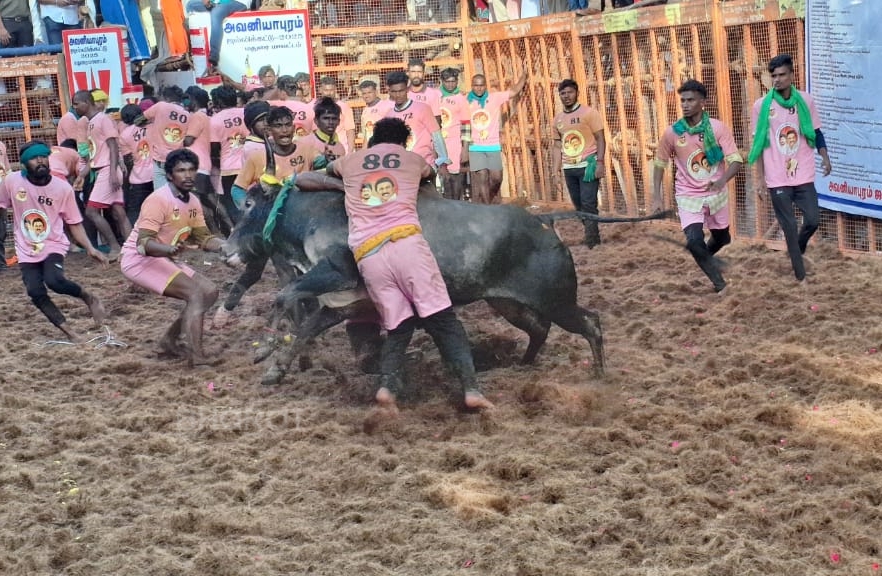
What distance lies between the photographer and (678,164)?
10.1 meters

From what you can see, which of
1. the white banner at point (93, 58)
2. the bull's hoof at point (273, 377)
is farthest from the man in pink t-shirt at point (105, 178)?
the bull's hoof at point (273, 377)

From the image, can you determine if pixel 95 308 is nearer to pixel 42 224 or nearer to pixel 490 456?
Result: pixel 42 224

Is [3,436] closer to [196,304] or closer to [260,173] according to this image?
[196,304]

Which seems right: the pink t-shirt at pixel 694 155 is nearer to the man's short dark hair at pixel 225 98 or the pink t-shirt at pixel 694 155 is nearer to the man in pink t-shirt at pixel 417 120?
the man in pink t-shirt at pixel 417 120

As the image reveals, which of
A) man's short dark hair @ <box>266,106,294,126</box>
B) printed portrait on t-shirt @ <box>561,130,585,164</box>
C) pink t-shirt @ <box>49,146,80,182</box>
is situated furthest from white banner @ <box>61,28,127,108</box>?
man's short dark hair @ <box>266,106,294,126</box>

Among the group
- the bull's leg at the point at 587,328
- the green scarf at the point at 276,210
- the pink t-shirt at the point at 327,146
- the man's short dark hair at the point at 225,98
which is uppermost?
the man's short dark hair at the point at 225,98

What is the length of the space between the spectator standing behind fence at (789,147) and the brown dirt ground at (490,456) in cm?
62

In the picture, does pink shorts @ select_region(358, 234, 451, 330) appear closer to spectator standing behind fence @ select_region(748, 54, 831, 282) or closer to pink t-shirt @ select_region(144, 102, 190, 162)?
spectator standing behind fence @ select_region(748, 54, 831, 282)

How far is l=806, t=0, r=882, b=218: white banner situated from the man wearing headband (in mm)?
6617

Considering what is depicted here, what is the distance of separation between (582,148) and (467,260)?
5658 mm

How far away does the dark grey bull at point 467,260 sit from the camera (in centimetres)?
761

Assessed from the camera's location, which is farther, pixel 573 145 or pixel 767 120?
pixel 573 145

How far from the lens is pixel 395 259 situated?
7207mm

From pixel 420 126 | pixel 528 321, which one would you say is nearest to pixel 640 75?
pixel 420 126
